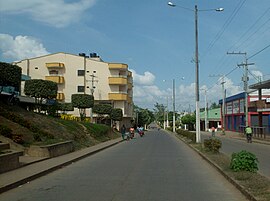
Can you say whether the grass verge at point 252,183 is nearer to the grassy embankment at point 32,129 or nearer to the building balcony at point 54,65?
the grassy embankment at point 32,129

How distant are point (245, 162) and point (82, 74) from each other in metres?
63.9

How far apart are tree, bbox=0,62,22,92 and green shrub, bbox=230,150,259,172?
1623 cm

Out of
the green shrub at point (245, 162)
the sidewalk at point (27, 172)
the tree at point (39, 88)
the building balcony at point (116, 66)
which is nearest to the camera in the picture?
the sidewalk at point (27, 172)

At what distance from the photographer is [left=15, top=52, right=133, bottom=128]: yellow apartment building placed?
242ft

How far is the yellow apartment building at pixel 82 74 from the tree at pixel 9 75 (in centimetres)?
4782

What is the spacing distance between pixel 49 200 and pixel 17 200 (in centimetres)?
70

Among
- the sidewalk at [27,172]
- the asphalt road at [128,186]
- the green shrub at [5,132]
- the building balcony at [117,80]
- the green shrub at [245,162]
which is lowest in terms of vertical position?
the asphalt road at [128,186]

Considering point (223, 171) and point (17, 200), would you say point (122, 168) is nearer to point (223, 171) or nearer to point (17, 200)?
point (223, 171)

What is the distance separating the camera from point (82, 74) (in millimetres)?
74625

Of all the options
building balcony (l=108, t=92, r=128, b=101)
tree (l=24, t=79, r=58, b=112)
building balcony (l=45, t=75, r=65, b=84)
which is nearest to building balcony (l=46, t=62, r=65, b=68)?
building balcony (l=45, t=75, r=65, b=84)

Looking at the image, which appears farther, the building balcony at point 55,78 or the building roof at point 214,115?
the building roof at point 214,115

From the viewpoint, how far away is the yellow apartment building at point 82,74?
73.8 m

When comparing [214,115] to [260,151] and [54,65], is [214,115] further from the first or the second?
[260,151]

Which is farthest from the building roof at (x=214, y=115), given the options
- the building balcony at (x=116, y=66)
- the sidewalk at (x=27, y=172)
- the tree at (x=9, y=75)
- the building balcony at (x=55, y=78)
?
the sidewalk at (x=27, y=172)
